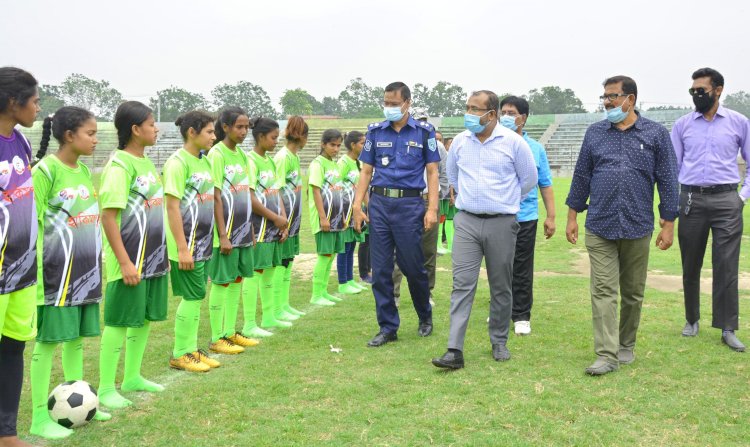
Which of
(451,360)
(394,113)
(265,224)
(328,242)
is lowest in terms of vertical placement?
(451,360)

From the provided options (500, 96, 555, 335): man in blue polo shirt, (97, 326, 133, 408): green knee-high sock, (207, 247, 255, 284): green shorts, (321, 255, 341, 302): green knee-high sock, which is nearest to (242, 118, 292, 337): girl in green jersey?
(207, 247, 255, 284): green shorts

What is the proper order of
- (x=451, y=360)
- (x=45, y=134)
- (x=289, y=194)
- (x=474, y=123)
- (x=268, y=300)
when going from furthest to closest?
(x=289, y=194) < (x=268, y=300) < (x=474, y=123) < (x=451, y=360) < (x=45, y=134)

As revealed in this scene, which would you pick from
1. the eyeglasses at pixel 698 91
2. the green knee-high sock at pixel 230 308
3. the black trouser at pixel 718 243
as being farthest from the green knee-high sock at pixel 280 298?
the eyeglasses at pixel 698 91

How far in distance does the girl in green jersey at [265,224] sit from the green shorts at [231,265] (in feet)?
1.30

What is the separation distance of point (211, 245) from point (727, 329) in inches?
180

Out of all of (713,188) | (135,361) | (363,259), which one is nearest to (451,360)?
(135,361)

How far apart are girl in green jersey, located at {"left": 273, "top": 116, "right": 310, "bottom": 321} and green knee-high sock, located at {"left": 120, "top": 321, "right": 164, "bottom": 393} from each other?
2549 millimetres

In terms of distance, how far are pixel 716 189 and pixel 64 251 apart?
17.8 ft

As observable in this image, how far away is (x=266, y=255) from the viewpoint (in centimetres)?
741

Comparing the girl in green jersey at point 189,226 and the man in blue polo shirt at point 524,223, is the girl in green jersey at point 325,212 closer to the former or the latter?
the man in blue polo shirt at point 524,223

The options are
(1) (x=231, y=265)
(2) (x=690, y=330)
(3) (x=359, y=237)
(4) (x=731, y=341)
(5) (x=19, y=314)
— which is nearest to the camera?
(5) (x=19, y=314)

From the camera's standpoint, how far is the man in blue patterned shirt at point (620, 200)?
575cm

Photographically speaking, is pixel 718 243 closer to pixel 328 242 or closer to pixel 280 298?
pixel 328 242

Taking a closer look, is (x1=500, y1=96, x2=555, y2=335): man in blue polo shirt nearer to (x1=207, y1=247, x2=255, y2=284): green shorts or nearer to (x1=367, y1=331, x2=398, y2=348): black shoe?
(x1=367, y1=331, x2=398, y2=348): black shoe
